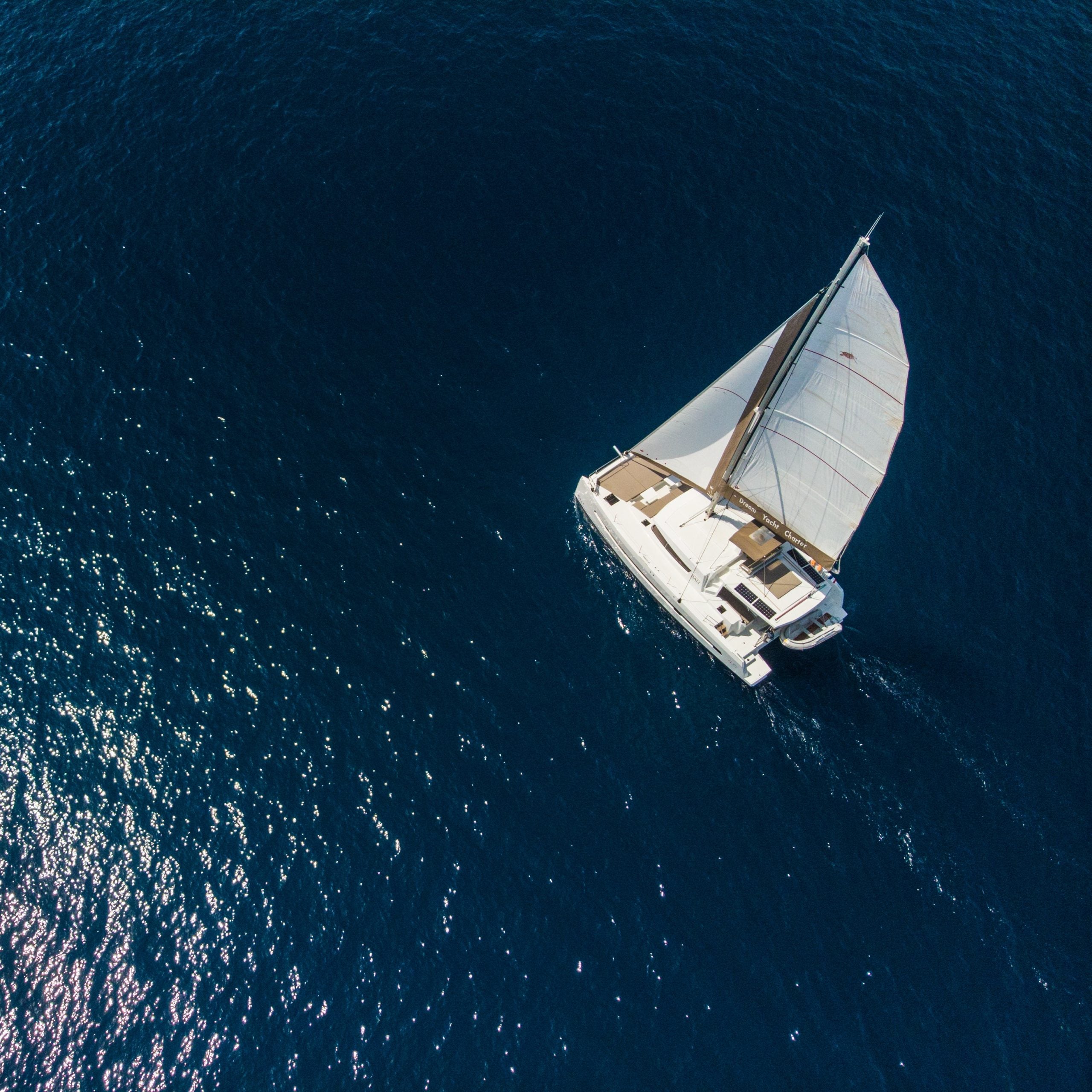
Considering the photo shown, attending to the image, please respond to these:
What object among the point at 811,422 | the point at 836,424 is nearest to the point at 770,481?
the point at 811,422

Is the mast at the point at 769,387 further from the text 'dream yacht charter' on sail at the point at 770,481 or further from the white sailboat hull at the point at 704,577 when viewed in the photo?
the white sailboat hull at the point at 704,577

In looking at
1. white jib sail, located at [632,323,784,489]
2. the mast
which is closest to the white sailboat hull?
white jib sail, located at [632,323,784,489]

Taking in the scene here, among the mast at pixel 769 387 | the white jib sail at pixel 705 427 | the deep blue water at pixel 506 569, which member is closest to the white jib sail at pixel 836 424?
the mast at pixel 769 387

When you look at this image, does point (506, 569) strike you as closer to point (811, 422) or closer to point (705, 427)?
point (705, 427)

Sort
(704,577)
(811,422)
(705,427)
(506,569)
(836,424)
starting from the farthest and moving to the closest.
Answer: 1. (705,427)
2. (506,569)
3. (704,577)
4. (811,422)
5. (836,424)

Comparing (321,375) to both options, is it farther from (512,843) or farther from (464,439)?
(512,843)

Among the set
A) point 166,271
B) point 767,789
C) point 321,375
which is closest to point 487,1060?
point 767,789
